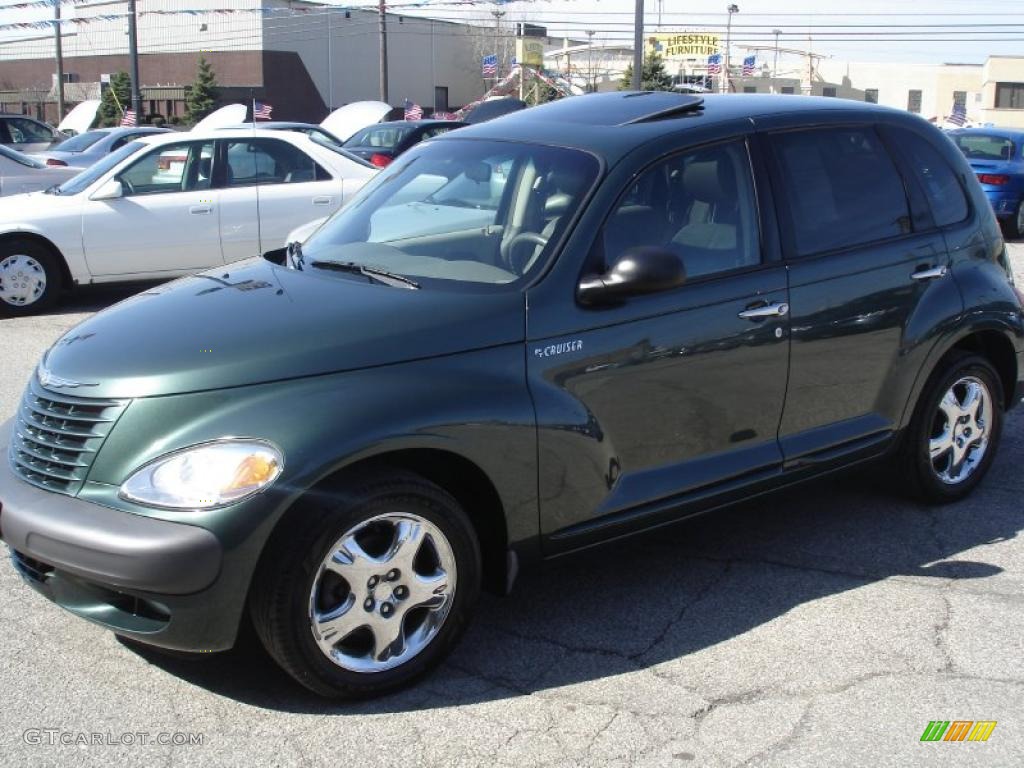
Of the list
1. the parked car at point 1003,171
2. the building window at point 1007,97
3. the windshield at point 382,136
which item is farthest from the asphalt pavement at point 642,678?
the building window at point 1007,97

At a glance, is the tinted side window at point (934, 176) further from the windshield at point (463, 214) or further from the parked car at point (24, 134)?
the parked car at point (24, 134)

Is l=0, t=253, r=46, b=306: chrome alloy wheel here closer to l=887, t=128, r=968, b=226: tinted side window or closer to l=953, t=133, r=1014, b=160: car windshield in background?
l=887, t=128, r=968, b=226: tinted side window

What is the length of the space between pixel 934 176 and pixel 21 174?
37.2 ft

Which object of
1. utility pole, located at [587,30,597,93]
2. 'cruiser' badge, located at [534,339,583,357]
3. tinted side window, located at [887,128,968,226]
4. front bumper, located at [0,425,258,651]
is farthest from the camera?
utility pole, located at [587,30,597,93]

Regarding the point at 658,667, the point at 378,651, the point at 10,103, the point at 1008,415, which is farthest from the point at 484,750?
the point at 10,103

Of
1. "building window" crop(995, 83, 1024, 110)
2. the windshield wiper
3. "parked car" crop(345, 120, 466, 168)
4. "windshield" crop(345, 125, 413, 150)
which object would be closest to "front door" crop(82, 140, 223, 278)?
the windshield wiper

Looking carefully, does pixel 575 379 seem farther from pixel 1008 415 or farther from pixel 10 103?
pixel 10 103

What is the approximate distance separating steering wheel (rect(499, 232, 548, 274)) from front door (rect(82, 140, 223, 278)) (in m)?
7.03

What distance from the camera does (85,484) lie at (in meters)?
3.43

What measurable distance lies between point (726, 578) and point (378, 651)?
166 centimetres

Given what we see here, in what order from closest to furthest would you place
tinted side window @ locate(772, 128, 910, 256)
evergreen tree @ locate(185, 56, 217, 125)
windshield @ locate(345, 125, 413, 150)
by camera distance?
1. tinted side window @ locate(772, 128, 910, 256)
2. windshield @ locate(345, 125, 413, 150)
3. evergreen tree @ locate(185, 56, 217, 125)

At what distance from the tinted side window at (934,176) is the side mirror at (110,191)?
24.3 ft

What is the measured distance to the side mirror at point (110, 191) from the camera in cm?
1033

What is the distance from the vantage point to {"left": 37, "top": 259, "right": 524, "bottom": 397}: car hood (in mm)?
3516
